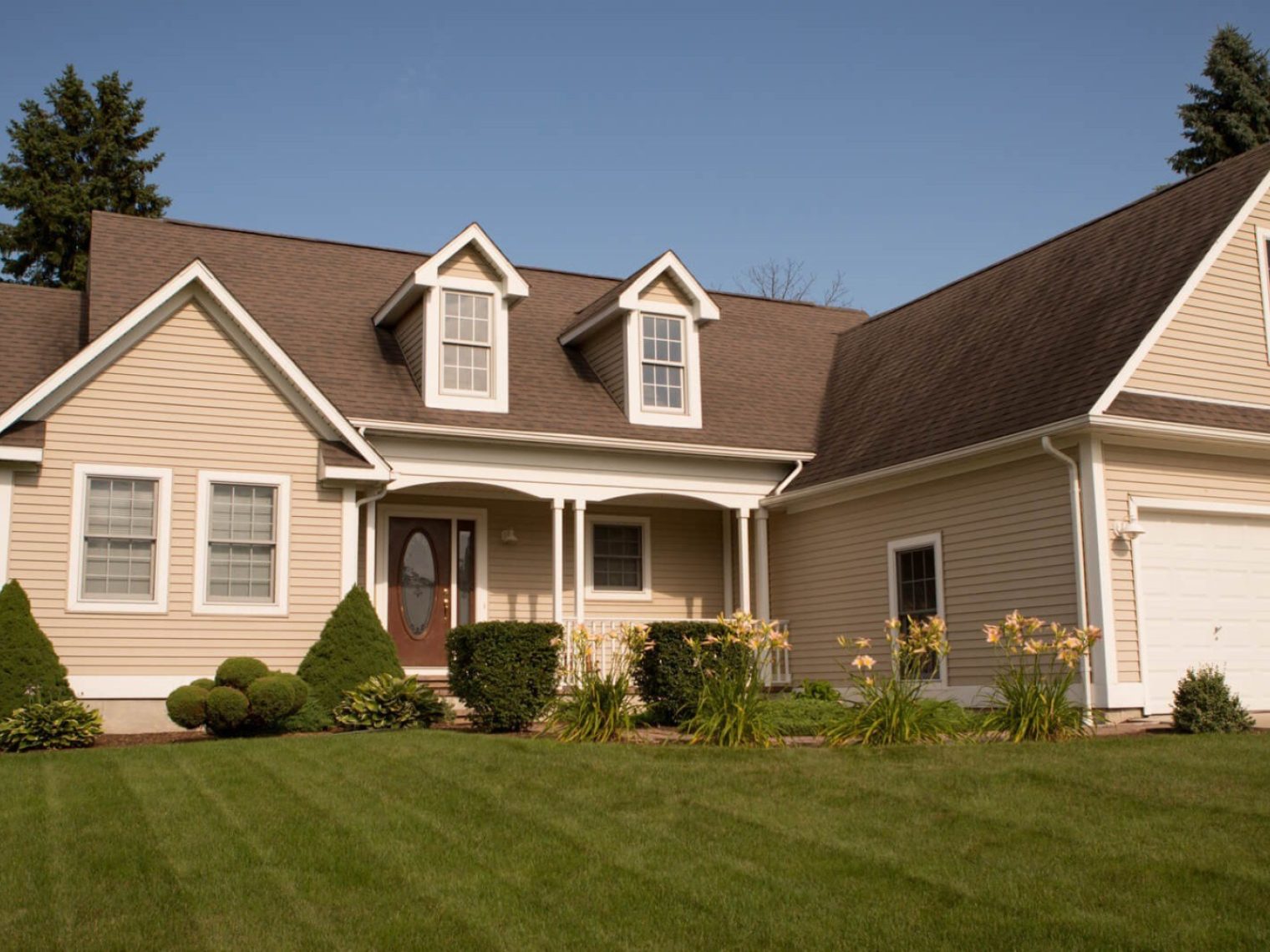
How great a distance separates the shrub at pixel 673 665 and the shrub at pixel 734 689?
0.20m

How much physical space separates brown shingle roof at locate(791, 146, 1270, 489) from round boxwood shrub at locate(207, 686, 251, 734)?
881cm

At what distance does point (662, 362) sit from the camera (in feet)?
65.2

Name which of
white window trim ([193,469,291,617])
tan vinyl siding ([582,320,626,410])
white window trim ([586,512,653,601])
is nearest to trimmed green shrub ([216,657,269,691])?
white window trim ([193,469,291,617])

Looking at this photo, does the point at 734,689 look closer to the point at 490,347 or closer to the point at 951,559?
the point at 951,559

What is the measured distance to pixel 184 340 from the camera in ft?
51.0

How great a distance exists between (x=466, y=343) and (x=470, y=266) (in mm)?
1091

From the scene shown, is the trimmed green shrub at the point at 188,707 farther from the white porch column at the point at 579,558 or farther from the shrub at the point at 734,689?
the white porch column at the point at 579,558

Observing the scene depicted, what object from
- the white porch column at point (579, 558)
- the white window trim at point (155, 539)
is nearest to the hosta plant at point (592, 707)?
the white porch column at point (579, 558)

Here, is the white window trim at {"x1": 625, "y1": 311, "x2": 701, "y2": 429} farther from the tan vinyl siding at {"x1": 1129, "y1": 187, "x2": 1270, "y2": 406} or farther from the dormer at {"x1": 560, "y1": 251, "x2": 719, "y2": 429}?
the tan vinyl siding at {"x1": 1129, "y1": 187, "x2": 1270, "y2": 406}

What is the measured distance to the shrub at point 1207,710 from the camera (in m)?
12.7

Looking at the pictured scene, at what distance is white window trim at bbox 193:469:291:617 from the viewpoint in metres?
15.3

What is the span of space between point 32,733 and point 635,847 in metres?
7.82

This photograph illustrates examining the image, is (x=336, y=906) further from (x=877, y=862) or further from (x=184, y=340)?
(x=184, y=340)

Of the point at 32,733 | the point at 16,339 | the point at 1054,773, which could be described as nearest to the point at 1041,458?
the point at 1054,773
